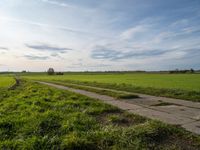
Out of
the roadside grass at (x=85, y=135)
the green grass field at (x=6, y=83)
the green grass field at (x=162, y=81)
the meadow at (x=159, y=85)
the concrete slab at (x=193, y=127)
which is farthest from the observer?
the green grass field at (x=6, y=83)

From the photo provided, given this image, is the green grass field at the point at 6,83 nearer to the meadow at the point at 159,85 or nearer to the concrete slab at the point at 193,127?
the meadow at the point at 159,85

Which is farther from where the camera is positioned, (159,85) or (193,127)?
(159,85)

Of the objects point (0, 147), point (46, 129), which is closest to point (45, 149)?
point (0, 147)

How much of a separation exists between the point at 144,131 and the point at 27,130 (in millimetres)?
3264

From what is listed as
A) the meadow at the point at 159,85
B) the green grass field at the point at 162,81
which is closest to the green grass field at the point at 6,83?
the meadow at the point at 159,85

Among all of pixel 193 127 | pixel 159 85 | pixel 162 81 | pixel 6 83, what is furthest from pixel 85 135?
pixel 6 83

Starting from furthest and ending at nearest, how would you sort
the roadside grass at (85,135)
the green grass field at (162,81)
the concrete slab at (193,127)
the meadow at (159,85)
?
the green grass field at (162,81) → the meadow at (159,85) → the concrete slab at (193,127) → the roadside grass at (85,135)

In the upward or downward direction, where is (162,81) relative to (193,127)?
downward

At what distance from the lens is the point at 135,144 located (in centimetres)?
493

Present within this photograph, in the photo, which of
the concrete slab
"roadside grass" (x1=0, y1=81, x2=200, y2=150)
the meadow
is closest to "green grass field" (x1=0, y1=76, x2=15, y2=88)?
the meadow

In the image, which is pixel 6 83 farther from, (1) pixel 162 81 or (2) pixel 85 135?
(2) pixel 85 135

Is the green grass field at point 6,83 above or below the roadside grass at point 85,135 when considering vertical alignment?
below

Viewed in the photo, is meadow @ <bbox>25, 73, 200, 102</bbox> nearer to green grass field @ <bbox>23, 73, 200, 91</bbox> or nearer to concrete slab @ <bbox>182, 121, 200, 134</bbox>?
green grass field @ <bbox>23, 73, 200, 91</bbox>

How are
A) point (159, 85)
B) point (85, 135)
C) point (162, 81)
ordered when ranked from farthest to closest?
point (162, 81) → point (159, 85) → point (85, 135)
